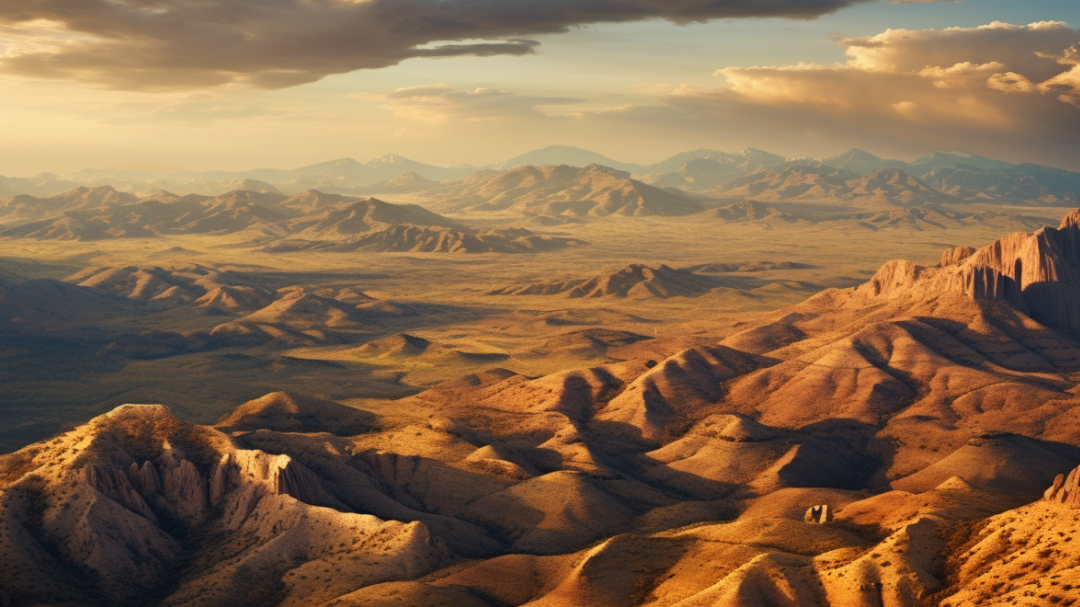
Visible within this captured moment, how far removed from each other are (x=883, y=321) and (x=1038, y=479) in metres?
61.4

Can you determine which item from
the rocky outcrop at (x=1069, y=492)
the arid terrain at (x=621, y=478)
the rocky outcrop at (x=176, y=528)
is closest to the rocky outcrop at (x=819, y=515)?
the arid terrain at (x=621, y=478)

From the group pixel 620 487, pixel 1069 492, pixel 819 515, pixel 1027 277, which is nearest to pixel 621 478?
pixel 620 487

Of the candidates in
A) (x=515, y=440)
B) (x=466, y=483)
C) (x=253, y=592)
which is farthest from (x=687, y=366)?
(x=253, y=592)

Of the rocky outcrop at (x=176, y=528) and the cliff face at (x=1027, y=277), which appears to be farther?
the cliff face at (x=1027, y=277)

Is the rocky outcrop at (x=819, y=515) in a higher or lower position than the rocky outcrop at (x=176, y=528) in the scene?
lower

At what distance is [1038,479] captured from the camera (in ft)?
367

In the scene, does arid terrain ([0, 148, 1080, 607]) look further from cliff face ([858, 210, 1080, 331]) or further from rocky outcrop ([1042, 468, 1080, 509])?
cliff face ([858, 210, 1080, 331])

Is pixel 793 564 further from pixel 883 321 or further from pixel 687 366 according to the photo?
pixel 883 321

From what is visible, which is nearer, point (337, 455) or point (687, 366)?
point (337, 455)

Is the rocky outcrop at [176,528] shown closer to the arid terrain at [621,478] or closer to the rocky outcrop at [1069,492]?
the arid terrain at [621,478]

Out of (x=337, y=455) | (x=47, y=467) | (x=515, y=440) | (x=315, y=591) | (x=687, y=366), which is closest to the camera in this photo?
(x=315, y=591)

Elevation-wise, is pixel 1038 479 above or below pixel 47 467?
below

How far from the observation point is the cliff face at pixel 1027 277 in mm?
173500

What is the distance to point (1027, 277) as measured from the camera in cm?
17762
